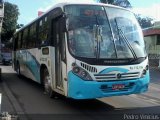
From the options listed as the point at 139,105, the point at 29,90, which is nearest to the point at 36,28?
the point at 29,90

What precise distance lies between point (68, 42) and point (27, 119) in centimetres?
238

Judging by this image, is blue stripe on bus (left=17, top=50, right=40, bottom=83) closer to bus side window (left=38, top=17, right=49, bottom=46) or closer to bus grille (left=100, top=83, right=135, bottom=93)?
bus side window (left=38, top=17, right=49, bottom=46)

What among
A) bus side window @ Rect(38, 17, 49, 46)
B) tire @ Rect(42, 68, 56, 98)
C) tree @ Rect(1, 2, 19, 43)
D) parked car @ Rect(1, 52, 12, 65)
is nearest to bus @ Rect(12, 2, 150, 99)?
tire @ Rect(42, 68, 56, 98)

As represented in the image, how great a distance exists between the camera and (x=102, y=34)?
9.97 m

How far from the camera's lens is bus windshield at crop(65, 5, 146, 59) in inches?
384

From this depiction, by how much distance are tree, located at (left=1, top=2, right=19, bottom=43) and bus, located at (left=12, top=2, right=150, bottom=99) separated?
53.5 meters

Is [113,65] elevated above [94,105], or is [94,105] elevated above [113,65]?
[113,65]

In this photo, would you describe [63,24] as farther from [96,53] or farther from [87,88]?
[87,88]

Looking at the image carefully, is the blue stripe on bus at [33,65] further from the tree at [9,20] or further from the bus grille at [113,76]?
the tree at [9,20]

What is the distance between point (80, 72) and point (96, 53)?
0.70m

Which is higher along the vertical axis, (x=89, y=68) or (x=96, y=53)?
(x=96, y=53)

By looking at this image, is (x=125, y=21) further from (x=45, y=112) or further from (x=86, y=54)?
(x=45, y=112)

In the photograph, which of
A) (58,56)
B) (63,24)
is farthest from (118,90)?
(63,24)

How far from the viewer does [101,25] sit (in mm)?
10094
